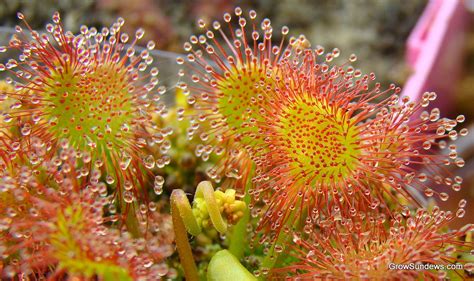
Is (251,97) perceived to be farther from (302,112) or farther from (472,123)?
(472,123)

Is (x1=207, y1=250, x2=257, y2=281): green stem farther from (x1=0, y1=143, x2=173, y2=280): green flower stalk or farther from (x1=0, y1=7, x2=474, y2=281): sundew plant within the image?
(x1=0, y1=143, x2=173, y2=280): green flower stalk

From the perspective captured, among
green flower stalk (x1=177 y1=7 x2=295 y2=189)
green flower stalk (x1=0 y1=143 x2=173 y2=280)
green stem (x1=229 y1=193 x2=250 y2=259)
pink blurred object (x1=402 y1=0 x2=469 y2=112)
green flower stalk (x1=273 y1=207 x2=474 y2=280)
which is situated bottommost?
green flower stalk (x1=273 y1=207 x2=474 y2=280)

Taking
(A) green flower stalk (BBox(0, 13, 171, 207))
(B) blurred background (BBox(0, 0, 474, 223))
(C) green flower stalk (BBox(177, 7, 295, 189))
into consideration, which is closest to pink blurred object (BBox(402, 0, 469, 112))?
(B) blurred background (BBox(0, 0, 474, 223))

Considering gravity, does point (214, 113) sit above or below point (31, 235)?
above

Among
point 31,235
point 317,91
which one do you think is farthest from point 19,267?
point 317,91

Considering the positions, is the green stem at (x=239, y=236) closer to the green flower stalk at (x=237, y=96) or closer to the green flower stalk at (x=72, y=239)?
the green flower stalk at (x=237, y=96)

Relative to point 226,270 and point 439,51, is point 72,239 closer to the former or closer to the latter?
point 226,270

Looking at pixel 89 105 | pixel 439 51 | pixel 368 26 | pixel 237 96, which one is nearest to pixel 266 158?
pixel 237 96
